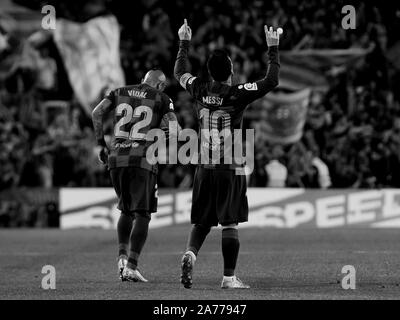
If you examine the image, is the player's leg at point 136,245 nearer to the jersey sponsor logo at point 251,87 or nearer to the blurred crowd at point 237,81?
the jersey sponsor logo at point 251,87

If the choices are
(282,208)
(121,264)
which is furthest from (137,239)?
(282,208)

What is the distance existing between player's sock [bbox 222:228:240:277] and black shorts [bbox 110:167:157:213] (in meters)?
1.12

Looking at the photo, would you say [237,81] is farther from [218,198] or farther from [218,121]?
[218,198]

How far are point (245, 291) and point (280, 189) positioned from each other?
1068 cm

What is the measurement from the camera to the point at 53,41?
75.6 ft

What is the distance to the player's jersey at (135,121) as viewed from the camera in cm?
954

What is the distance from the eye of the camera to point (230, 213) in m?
8.68

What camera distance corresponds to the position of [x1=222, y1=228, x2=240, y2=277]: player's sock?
8.65 meters

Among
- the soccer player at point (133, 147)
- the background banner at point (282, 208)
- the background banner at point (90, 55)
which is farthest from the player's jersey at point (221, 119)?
the background banner at point (90, 55)

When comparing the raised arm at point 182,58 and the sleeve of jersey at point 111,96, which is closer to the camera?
the raised arm at point 182,58

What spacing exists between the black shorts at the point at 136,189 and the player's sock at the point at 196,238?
0.85m

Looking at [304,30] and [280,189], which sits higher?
[304,30]
